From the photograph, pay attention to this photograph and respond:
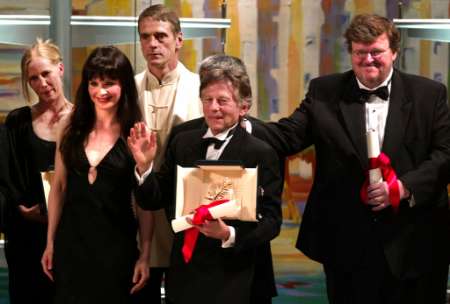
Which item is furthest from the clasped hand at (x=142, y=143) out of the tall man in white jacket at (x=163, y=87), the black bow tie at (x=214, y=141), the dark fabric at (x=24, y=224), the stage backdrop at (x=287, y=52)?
the stage backdrop at (x=287, y=52)

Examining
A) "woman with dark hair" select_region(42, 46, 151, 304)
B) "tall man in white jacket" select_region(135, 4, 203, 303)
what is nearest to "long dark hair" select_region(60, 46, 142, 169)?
"woman with dark hair" select_region(42, 46, 151, 304)

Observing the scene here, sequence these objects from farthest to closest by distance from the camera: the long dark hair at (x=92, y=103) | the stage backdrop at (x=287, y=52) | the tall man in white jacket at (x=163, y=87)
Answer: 1. the stage backdrop at (x=287, y=52)
2. the tall man in white jacket at (x=163, y=87)
3. the long dark hair at (x=92, y=103)

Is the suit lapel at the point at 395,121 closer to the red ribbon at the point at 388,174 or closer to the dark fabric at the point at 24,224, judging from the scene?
the red ribbon at the point at 388,174

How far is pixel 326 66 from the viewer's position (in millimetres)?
5980

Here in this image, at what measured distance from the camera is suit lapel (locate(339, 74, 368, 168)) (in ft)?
11.4

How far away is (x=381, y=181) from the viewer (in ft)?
11.0

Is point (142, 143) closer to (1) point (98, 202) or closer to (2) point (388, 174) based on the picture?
(1) point (98, 202)

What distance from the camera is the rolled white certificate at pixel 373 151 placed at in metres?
3.35

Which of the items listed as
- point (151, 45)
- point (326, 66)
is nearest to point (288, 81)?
point (326, 66)

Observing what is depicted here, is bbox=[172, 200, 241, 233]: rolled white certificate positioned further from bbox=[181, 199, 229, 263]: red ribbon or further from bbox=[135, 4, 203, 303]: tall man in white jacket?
bbox=[135, 4, 203, 303]: tall man in white jacket

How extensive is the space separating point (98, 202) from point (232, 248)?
0.57 meters

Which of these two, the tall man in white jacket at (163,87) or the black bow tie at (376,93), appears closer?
the black bow tie at (376,93)

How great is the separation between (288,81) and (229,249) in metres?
2.95

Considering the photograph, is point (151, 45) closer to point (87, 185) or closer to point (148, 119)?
point (148, 119)
